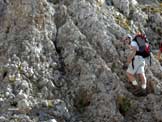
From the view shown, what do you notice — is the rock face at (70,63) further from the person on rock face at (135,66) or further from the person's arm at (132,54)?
the person's arm at (132,54)

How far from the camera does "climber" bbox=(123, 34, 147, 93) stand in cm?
1664

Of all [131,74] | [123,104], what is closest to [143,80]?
[131,74]

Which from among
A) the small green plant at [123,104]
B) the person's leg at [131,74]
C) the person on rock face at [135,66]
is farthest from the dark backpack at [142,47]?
the small green plant at [123,104]

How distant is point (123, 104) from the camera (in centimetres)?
1655

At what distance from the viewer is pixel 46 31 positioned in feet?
60.5

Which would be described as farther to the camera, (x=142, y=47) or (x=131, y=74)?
(x=131, y=74)

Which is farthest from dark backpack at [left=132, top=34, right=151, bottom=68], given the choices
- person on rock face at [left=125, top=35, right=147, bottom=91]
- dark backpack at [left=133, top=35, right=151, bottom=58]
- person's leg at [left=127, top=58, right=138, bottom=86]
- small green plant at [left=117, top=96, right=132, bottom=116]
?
small green plant at [left=117, top=96, right=132, bottom=116]

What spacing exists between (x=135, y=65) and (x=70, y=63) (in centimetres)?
275

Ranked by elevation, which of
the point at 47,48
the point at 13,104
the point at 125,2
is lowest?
the point at 13,104

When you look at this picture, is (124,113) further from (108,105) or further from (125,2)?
(125,2)

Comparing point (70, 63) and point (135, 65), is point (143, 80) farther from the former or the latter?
point (70, 63)

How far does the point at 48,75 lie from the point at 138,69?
3613 millimetres

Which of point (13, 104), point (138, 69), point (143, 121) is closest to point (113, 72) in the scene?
point (138, 69)

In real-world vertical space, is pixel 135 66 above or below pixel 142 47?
below
